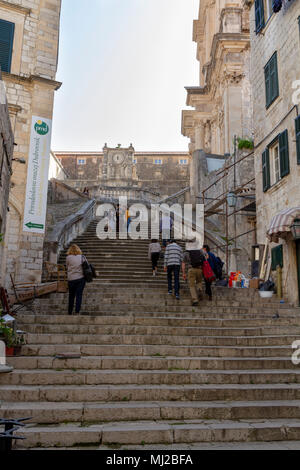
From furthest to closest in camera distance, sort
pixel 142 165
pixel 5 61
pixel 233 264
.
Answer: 1. pixel 142 165
2. pixel 233 264
3. pixel 5 61

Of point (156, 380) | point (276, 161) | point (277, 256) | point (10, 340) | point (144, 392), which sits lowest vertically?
point (144, 392)

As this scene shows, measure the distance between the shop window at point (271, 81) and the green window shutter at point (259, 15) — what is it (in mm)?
1885

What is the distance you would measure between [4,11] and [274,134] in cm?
1136

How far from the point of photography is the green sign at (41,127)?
1561cm

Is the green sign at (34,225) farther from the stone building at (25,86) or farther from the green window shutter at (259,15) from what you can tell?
the green window shutter at (259,15)

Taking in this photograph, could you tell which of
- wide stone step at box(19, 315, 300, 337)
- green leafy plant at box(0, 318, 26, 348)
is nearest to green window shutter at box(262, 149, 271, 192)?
wide stone step at box(19, 315, 300, 337)

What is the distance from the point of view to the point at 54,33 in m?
17.1

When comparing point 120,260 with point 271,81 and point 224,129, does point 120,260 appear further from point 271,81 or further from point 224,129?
point 224,129

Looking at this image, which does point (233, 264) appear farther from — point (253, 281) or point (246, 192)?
point (253, 281)

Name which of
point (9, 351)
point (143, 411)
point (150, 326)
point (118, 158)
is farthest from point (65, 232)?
point (118, 158)

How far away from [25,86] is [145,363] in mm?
13095

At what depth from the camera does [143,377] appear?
6.12m

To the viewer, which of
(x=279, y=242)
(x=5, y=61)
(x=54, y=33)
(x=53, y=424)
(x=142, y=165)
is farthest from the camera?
(x=142, y=165)
